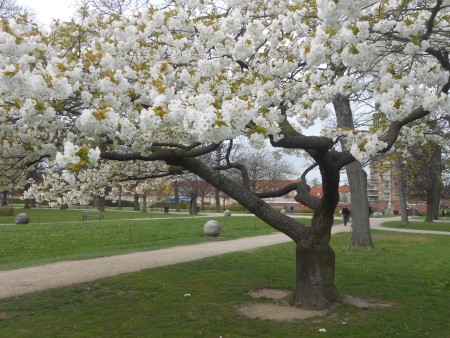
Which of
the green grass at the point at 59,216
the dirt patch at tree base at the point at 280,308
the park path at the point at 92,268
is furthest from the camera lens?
the green grass at the point at 59,216

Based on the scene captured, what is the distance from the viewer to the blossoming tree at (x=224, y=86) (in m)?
5.18

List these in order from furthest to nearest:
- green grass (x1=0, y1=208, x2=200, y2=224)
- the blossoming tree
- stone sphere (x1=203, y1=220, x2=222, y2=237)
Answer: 1. green grass (x1=0, y1=208, x2=200, y2=224)
2. stone sphere (x1=203, y1=220, x2=222, y2=237)
3. the blossoming tree

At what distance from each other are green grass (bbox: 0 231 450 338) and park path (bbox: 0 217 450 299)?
692mm

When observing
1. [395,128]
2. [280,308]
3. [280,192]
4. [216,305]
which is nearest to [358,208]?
[280,192]

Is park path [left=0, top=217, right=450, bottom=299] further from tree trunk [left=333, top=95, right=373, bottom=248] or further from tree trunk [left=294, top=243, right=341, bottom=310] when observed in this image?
tree trunk [left=294, top=243, right=341, bottom=310]

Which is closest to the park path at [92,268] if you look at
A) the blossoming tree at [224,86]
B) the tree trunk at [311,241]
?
the blossoming tree at [224,86]

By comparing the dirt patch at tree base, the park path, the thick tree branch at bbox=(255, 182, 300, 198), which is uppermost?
the thick tree branch at bbox=(255, 182, 300, 198)

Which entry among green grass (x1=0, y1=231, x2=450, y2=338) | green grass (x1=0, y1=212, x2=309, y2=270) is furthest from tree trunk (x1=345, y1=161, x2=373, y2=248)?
green grass (x1=0, y1=212, x2=309, y2=270)

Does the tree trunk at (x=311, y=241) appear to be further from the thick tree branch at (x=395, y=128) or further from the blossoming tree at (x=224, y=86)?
the thick tree branch at (x=395, y=128)

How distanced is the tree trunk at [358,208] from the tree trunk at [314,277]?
8.54 m

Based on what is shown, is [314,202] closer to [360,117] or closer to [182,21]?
[182,21]

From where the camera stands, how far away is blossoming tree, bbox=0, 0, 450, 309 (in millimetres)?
5176

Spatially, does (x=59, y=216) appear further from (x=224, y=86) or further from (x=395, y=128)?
(x=395, y=128)

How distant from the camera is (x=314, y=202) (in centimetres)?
847
